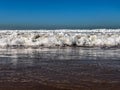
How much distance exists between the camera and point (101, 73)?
10570 millimetres

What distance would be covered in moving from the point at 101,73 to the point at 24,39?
14.3m

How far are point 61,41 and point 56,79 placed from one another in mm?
14186

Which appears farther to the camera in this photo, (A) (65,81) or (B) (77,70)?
(B) (77,70)

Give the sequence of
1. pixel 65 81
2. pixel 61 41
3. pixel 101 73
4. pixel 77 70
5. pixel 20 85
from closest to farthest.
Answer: pixel 20 85 < pixel 65 81 < pixel 101 73 < pixel 77 70 < pixel 61 41

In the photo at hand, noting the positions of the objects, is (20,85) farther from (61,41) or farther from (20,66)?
(61,41)

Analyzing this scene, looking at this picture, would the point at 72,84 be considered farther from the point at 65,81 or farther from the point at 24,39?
the point at 24,39

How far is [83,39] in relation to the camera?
81.9 feet

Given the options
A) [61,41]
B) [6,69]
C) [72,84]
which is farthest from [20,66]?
[61,41]

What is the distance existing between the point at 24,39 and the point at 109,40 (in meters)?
A: 5.12

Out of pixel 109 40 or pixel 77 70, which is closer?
pixel 77 70

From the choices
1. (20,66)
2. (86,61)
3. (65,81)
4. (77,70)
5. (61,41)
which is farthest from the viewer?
(61,41)

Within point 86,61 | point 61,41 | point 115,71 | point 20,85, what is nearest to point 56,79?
point 20,85

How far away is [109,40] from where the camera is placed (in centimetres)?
2448

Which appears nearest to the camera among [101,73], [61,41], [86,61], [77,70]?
[101,73]
